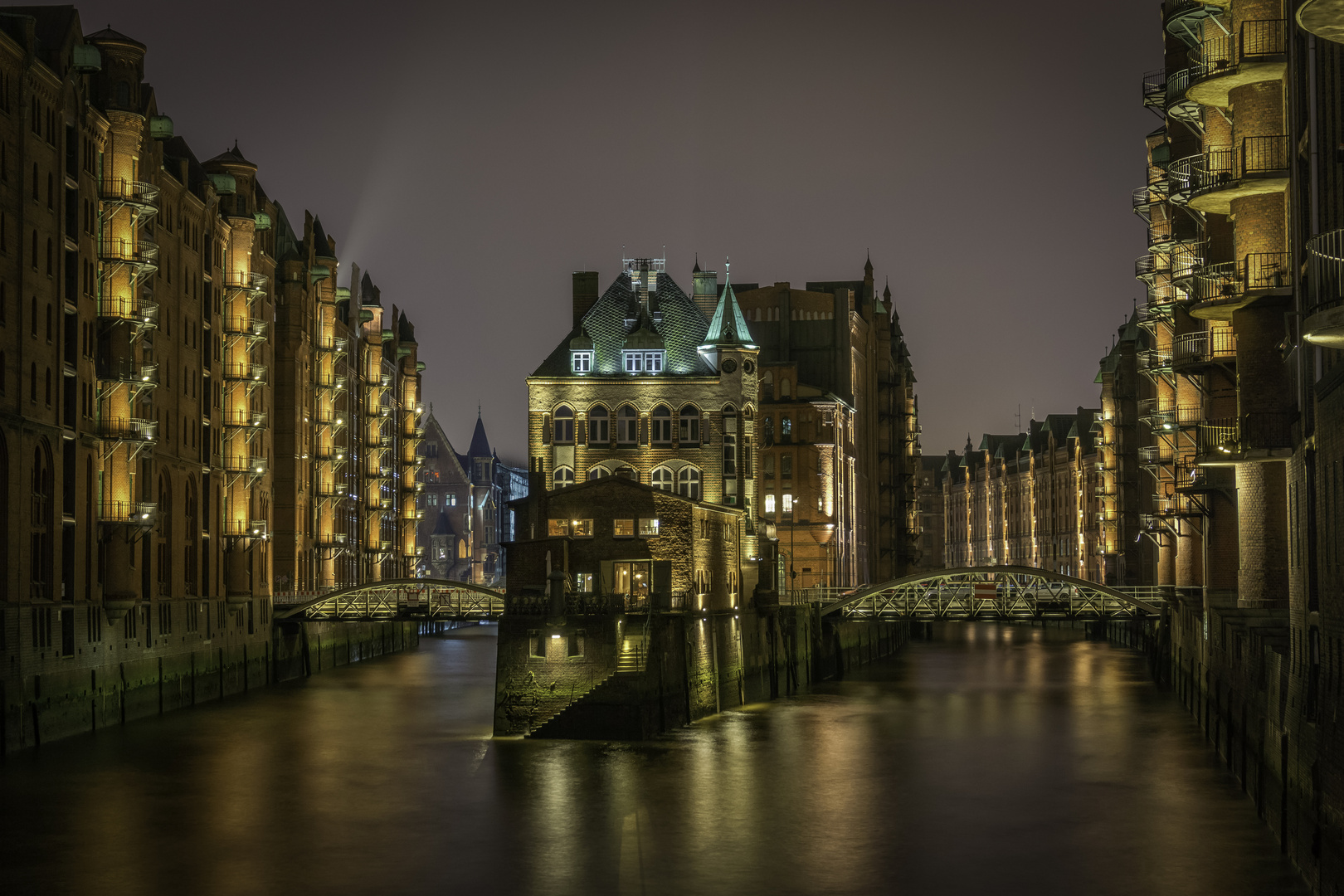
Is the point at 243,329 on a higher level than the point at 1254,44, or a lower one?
lower

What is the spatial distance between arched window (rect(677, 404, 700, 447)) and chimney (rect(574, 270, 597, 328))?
10123 mm

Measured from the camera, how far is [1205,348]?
5931 centimetres

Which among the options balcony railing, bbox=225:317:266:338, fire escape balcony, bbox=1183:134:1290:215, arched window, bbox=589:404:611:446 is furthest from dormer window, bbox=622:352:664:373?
fire escape balcony, bbox=1183:134:1290:215

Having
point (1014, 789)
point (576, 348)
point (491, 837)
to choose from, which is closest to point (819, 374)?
point (576, 348)

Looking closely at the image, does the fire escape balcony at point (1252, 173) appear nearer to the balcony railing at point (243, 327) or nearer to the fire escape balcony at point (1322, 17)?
the fire escape balcony at point (1322, 17)

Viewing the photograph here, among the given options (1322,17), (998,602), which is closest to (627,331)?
(998,602)

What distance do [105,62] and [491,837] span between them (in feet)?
118

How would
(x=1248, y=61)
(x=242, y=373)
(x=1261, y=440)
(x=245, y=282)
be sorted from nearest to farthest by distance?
1. (x=1248, y=61)
2. (x=1261, y=440)
3. (x=242, y=373)
4. (x=245, y=282)

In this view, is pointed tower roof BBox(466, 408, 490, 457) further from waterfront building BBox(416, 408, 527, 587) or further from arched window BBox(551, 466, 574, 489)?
arched window BBox(551, 466, 574, 489)

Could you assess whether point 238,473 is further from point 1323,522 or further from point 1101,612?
point 1323,522

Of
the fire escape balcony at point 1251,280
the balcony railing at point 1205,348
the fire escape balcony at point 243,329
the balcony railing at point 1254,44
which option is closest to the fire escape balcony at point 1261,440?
the fire escape balcony at point 1251,280

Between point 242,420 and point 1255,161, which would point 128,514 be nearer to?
point 242,420

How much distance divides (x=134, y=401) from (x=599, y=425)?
80.9 feet

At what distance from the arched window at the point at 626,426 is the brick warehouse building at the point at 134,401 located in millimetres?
16815
